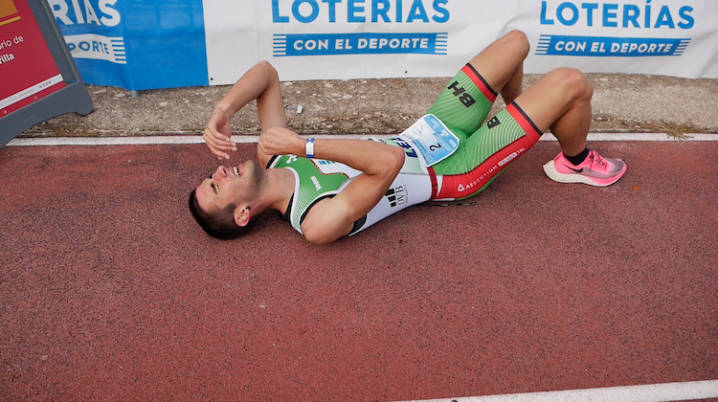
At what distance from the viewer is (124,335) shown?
8.45ft

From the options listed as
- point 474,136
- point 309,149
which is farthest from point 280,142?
point 474,136

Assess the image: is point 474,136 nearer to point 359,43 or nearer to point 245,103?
point 245,103

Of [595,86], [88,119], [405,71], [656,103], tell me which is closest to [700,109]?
[656,103]

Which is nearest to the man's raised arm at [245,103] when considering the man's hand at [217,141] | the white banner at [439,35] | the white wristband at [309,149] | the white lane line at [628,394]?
the man's hand at [217,141]

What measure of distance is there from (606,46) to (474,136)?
2.54 metres

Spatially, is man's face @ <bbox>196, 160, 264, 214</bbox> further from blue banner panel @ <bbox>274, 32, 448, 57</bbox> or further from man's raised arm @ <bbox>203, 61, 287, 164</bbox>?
blue banner panel @ <bbox>274, 32, 448, 57</bbox>

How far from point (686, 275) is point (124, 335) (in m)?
3.17

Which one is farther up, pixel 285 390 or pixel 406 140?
pixel 406 140

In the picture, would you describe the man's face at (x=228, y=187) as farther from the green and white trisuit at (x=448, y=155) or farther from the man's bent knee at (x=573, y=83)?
the man's bent knee at (x=573, y=83)

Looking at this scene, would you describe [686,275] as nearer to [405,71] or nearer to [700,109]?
[700,109]

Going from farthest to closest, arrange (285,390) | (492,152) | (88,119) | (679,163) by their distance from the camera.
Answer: (88,119)
(679,163)
(492,152)
(285,390)

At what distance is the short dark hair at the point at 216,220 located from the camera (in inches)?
112

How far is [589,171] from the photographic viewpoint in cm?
356

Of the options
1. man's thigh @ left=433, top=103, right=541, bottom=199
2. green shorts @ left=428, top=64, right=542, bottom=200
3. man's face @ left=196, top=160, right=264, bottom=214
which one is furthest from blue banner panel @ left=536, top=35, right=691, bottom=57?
man's face @ left=196, top=160, right=264, bottom=214
